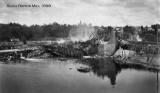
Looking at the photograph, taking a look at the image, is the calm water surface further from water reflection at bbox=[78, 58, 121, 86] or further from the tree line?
the tree line

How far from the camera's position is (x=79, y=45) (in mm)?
2510

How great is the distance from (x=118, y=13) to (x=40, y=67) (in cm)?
92

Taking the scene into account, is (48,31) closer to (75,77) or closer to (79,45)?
(79,45)

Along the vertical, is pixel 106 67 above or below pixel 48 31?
below

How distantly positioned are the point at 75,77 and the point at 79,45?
322 mm

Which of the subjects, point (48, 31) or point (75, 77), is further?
point (48, 31)

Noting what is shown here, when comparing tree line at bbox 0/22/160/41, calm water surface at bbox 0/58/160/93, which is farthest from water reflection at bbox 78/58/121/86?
tree line at bbox 0/22/160/41

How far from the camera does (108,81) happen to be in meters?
2.40

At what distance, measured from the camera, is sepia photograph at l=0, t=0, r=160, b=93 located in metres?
2.41

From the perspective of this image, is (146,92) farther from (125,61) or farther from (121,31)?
(121,31)

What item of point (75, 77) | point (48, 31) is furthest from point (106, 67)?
point (48, 31)

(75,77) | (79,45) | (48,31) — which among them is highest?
(48,31)

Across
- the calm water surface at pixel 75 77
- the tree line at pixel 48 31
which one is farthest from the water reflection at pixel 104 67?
the tree line at pixel 48 31

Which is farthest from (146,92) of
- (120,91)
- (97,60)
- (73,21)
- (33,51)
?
(33,51)
